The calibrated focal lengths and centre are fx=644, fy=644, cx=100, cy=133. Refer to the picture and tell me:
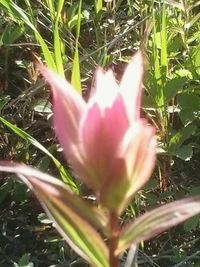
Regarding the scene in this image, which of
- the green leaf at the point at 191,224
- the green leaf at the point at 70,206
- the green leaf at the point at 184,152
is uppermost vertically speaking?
the green leaf at the point at 70,206

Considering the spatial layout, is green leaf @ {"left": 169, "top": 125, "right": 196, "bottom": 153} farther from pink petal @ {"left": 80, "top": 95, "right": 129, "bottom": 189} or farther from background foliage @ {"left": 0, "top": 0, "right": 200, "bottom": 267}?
pink petal @ {"left": 80, "top": 95, "right": 129, "bottom": 189}

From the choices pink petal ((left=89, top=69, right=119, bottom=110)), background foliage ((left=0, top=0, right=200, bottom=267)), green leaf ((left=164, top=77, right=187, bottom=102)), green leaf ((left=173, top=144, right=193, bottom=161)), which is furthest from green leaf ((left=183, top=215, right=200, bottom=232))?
pink petal ((left=89, top=69, right=119, bottom=110))

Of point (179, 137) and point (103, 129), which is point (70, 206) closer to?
point (103, 129)

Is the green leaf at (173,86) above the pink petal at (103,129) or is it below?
below

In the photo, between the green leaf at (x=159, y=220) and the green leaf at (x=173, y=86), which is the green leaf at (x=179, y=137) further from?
the green leaf at (x=159, y=220)

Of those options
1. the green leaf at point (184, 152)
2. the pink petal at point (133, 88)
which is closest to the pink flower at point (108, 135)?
the pink petal at point (133, 88)

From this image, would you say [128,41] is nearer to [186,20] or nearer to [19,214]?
[186,20]

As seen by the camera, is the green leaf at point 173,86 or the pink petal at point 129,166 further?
the green leaf at point 173,86
